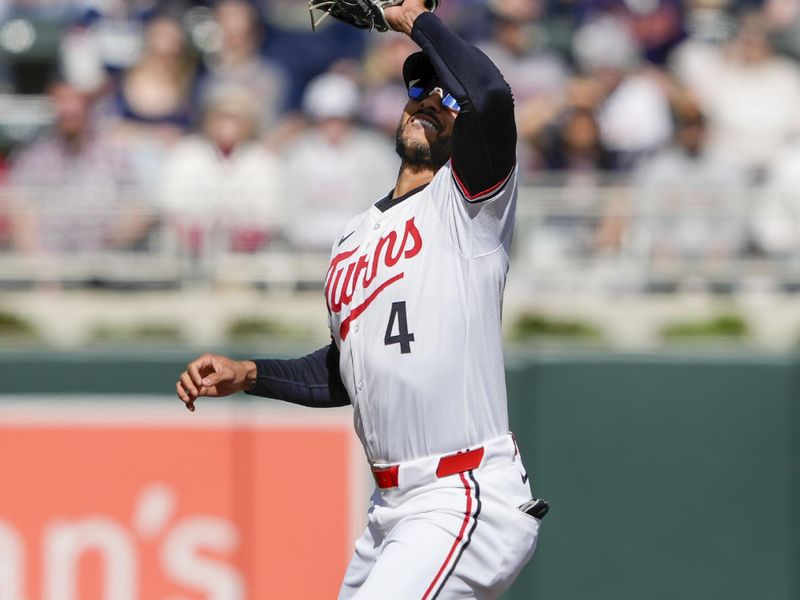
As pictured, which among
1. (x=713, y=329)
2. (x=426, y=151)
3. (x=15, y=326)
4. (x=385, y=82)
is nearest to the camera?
(x=426, y=151)

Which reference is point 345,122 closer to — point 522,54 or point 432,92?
point 522,54

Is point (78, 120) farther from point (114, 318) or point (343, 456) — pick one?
point (343, 456)

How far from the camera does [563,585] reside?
6.18m

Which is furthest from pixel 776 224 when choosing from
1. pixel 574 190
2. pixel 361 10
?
pixel 361 10

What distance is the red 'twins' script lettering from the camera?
380 cm

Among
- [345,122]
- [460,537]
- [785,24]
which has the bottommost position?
[460,537]

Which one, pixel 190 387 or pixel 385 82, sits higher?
pixel 385 82

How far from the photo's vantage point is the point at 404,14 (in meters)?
3.73

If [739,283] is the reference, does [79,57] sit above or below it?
above

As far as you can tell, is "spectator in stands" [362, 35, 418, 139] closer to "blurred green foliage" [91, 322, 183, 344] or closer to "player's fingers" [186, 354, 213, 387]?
"blurred green foliage" [91, 322, 183, 344]

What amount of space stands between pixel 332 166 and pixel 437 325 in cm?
430

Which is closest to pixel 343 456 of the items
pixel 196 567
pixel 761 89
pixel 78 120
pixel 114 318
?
pixel 196 567

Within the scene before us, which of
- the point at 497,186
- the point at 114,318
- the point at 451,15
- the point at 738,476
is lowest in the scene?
the point at 738,476

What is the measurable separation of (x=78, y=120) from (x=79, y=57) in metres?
1.41
